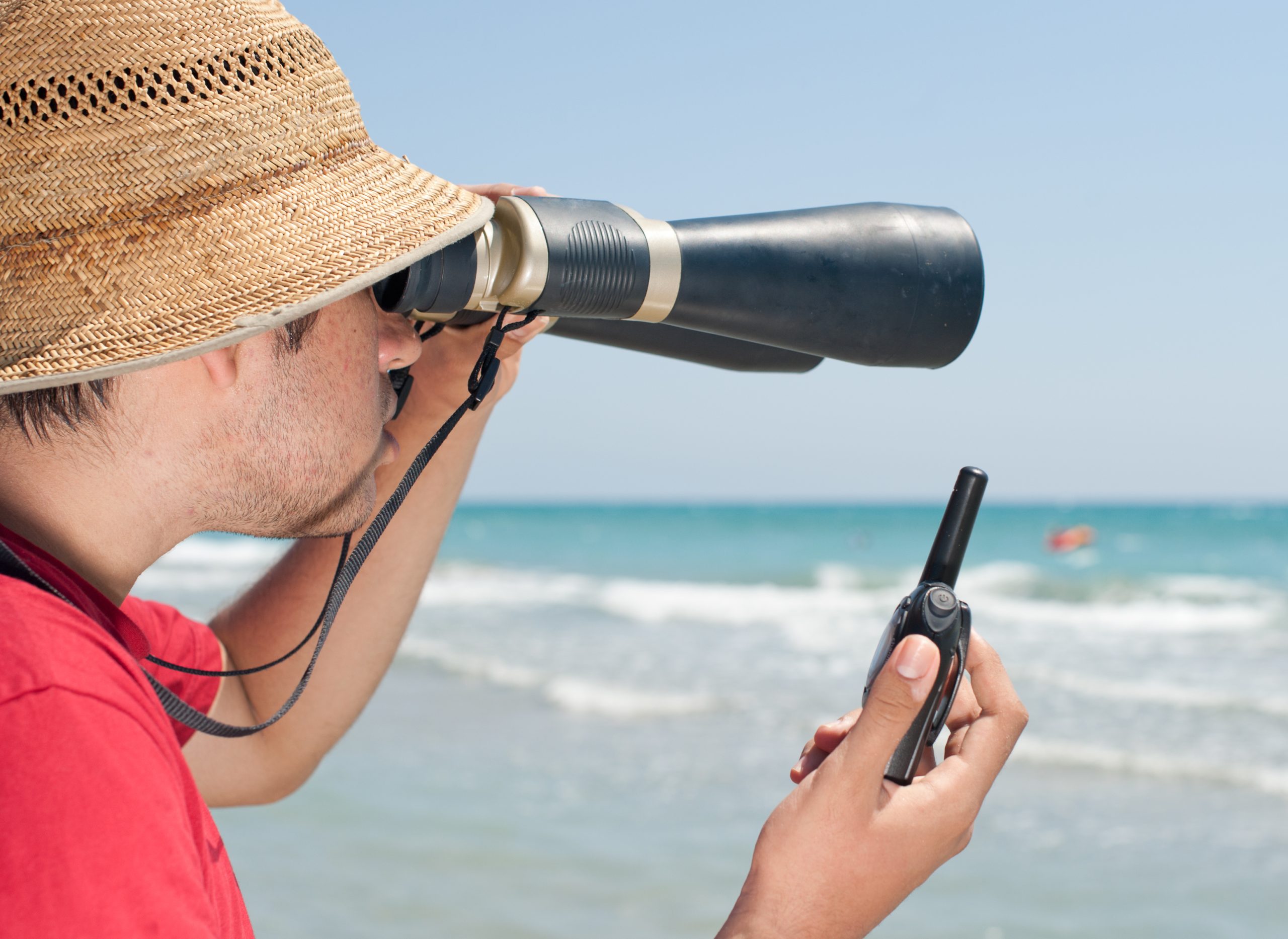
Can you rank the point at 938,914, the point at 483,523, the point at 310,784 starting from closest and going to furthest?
1. the point at 938,914
2. the point at 310,784
3. the point at 483,523

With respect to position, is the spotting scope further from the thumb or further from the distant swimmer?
the distant swimmer

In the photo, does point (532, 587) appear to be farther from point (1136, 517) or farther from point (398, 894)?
point (1136, 517)

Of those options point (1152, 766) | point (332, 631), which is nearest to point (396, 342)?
point (332, 631)

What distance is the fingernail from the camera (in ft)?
2.64

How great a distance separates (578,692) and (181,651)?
5385 mm

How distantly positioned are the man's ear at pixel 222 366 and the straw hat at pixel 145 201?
52 millimetres

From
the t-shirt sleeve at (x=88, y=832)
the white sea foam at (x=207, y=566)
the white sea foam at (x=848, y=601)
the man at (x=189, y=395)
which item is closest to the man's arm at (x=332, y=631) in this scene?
the man at (x=189, y=395)

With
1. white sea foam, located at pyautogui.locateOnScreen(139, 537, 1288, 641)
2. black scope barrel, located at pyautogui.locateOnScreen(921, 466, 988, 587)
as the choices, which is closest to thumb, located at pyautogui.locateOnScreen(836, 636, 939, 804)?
black scope barrel, located at pyautogui.locateOnScreen(921, 466, 988, 587)

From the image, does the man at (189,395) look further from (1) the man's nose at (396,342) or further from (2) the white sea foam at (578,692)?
(2) the white sea foam at (578,692)

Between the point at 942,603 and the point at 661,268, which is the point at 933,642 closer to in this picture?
the point at 942,603

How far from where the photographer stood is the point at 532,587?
14953mm

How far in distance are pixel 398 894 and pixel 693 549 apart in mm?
22508

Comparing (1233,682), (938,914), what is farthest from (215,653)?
(1233,682)

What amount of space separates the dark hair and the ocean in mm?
594
